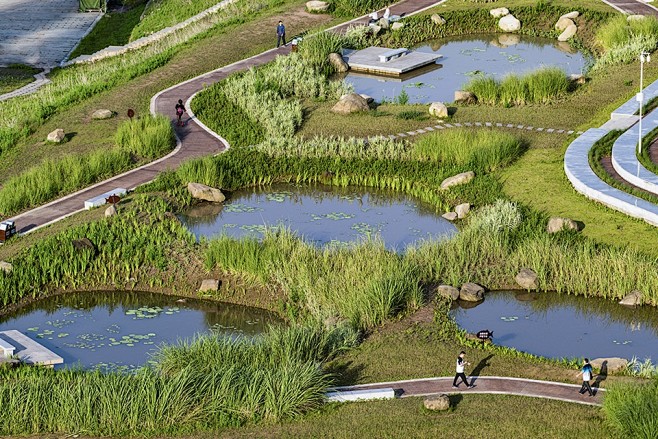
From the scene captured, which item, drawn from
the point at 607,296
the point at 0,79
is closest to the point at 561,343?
the point at 607,296

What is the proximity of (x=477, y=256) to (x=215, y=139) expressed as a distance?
53.3 ft

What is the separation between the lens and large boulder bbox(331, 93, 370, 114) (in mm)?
56188

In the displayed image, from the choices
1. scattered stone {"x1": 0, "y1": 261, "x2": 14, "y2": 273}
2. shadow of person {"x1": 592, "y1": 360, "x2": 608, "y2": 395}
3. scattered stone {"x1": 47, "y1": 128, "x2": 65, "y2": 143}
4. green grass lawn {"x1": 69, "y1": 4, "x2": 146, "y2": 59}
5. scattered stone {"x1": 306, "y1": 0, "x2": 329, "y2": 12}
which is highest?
shadow of person {"x1": 592, "y1": 360, "x2": 608, "y2": 395}

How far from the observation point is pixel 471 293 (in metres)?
39.1

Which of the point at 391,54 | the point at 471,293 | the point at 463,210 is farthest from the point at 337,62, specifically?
the point at 471,293

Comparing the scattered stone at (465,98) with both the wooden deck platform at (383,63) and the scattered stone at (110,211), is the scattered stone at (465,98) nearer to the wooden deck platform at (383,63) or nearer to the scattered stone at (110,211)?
the wooden deck platform at (383,63)

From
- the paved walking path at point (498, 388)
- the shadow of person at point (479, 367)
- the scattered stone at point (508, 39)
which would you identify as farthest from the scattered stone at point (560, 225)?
the scattered stone at point (508, 39)

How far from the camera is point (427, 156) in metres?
50.5

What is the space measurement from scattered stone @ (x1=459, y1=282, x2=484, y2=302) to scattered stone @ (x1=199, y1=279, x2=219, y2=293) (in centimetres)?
740

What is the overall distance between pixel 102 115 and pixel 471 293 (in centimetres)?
2260

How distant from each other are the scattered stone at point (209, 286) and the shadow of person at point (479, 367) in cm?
970

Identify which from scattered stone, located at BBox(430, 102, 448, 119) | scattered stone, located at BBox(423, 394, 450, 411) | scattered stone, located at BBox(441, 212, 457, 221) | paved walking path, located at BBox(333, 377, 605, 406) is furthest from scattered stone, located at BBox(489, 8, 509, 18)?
scattered stone, located at BBox(423, 394, 450, 411)

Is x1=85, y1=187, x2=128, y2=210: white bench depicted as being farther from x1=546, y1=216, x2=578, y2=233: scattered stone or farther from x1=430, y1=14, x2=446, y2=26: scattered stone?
x1=430, y1=14, x2=446, y2=26: scattered stone

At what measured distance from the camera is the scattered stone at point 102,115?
184ft
